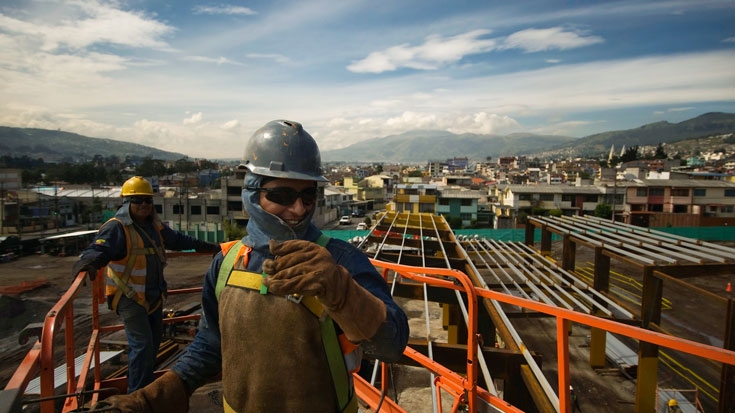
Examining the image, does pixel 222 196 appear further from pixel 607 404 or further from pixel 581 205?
pixel 581 205

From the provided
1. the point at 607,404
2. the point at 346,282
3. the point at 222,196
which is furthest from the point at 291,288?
the point at 222,196

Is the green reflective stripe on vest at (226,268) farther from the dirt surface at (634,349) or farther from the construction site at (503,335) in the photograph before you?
the dirt surface at (634,349)

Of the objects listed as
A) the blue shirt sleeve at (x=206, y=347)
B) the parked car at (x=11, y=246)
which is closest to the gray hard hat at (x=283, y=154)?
the blue shirt sleeve at (x=206, y=347)

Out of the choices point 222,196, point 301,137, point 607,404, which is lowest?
point 607,404

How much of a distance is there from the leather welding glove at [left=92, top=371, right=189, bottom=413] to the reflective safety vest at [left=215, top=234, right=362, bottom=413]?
30cm

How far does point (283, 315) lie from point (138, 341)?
10.6ft

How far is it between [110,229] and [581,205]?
2392 inches

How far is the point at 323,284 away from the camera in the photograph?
1657mm

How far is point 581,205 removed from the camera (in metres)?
55.8

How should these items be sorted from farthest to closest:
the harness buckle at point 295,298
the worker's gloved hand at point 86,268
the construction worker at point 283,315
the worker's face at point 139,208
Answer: the worker's face at point 139,208 → the worker's gloved hand at point 86,268 → the harness buckle at point 295,298 → the construction worker at point 283,315

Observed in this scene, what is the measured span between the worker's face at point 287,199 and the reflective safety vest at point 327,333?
19 centimetres

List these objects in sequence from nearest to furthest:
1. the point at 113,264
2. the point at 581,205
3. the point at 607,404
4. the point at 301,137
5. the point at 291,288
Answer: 1. the point at 291,288
2. the point at 301,137
3. the point at 113,264
4. the point at 607,404
5. the point at 581,205

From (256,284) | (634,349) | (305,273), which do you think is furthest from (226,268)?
(634,349)

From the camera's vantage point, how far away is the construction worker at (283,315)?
5.87ft
